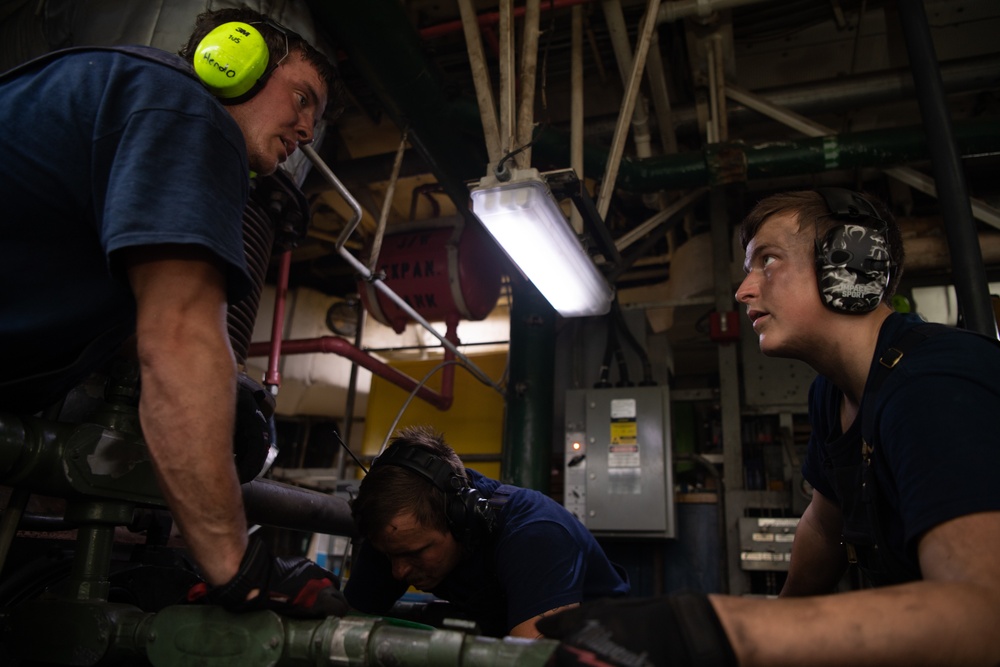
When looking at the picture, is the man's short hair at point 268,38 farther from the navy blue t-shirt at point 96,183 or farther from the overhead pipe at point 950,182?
the overhead pipe at point 950,182

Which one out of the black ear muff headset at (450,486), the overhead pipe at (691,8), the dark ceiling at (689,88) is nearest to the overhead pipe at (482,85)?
the dark ceiling at (689,88)

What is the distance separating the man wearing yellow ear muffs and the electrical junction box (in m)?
2.64

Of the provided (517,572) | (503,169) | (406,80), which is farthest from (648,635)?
(406,80)

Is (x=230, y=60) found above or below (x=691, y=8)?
below

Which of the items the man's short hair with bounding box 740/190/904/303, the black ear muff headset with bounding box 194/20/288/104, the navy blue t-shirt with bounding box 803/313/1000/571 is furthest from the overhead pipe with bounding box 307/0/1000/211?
the navy blue t-shirt with bounding box 803/313/1000/571

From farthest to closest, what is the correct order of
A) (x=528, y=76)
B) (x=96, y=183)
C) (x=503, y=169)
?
(x=528, y=76)
(x=503, y=169)
(x=96, y=183)

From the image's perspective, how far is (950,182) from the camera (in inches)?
92.8

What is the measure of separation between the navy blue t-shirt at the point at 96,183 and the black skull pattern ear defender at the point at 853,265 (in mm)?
1023

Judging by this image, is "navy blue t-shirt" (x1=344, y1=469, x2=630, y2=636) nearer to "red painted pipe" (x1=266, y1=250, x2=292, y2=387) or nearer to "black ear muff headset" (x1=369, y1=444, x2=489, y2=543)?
"black ear muff headset" (x1=369, y1=444, x2=489, y2=543)

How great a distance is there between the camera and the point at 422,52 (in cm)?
288

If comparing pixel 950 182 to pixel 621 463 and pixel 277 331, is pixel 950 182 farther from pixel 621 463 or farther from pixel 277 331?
pixel 277 331

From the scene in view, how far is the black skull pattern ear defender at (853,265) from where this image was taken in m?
1.22

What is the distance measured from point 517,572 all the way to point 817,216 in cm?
104

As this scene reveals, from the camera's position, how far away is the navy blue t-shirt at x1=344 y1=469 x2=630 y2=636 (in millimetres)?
1570
